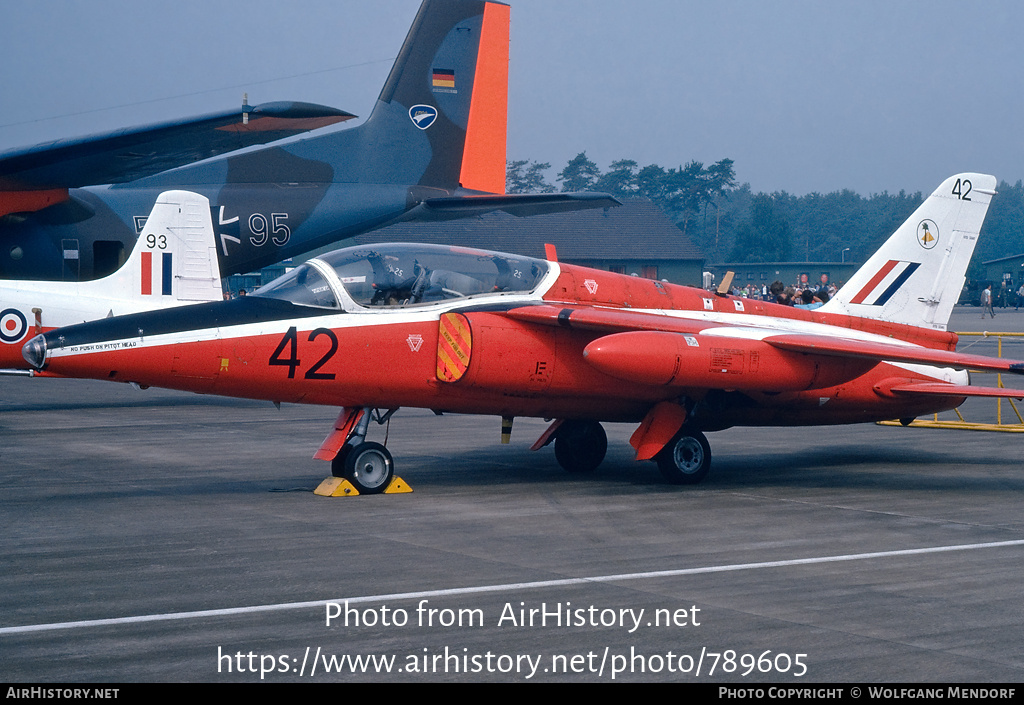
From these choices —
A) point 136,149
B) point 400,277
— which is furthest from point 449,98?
point 400,277

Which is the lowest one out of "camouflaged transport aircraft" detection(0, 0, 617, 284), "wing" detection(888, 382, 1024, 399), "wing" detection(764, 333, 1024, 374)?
"wing" detection(888, 382, 1024, 399)

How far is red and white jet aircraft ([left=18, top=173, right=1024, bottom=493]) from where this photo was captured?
31.8 ft

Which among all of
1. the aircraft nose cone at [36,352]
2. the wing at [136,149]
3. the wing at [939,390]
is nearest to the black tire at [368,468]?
the aircraft nose cone at [36,352]

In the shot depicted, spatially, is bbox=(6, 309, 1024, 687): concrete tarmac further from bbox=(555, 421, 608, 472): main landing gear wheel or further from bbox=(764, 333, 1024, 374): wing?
bbox=(764, 333, 1024, 374): wing

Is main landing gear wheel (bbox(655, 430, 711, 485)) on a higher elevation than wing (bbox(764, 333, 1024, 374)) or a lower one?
lower

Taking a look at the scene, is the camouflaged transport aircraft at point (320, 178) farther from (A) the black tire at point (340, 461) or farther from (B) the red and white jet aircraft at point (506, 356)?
(A) the black tire at point (340, 461)

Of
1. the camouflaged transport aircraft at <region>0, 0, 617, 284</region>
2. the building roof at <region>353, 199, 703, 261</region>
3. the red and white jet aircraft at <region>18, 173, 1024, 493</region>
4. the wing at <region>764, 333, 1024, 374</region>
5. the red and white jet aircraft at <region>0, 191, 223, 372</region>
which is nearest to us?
the red and white jet aircraft at <region>18, 173, 1024, 493</region>

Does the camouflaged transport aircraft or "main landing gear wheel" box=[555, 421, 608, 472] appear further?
the camouflaged transport aircraft

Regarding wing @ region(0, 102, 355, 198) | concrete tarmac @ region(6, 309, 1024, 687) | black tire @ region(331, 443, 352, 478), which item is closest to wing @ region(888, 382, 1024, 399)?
concrete tarmac @ region(6, 309, 1024, 687)

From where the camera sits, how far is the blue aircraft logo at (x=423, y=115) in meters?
23.7

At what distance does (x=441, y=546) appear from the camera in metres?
7.96

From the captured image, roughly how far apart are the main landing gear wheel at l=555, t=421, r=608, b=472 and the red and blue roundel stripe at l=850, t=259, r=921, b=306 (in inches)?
145

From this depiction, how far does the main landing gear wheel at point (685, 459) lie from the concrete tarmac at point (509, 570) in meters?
0.26

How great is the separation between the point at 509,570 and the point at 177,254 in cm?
1148
